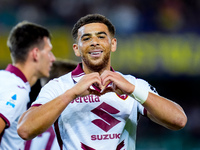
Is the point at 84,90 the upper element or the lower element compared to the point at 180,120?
upper

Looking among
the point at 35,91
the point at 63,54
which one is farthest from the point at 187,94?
the point at 35,91

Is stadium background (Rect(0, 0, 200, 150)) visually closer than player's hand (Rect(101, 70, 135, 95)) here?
No

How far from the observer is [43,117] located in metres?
2.45

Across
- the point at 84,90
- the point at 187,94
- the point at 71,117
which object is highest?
the point at 84,90

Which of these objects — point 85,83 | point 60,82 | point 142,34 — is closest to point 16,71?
point 60,82

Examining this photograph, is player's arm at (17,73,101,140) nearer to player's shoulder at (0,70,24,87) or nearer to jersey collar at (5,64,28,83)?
player's shoulder at (0,70,24,87)

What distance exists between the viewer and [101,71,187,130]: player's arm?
98.2 inches

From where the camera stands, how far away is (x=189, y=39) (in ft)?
29.9

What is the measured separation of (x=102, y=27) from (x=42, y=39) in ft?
5.29

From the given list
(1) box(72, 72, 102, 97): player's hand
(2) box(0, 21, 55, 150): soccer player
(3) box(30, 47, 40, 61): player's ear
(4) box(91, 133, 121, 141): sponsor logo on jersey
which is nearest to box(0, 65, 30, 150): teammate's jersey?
(2) box(0, 21, 55, 150): soccer player

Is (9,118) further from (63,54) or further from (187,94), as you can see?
(187,94)

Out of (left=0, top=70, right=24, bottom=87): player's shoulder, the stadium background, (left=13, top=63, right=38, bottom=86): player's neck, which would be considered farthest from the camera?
the stadium background

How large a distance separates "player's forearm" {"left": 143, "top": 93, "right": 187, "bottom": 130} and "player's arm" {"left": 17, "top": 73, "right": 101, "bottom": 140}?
38 cm

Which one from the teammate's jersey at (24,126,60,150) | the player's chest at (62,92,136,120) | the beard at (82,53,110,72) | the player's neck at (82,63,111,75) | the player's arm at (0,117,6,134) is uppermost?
the beard at (82,53,110,72)
